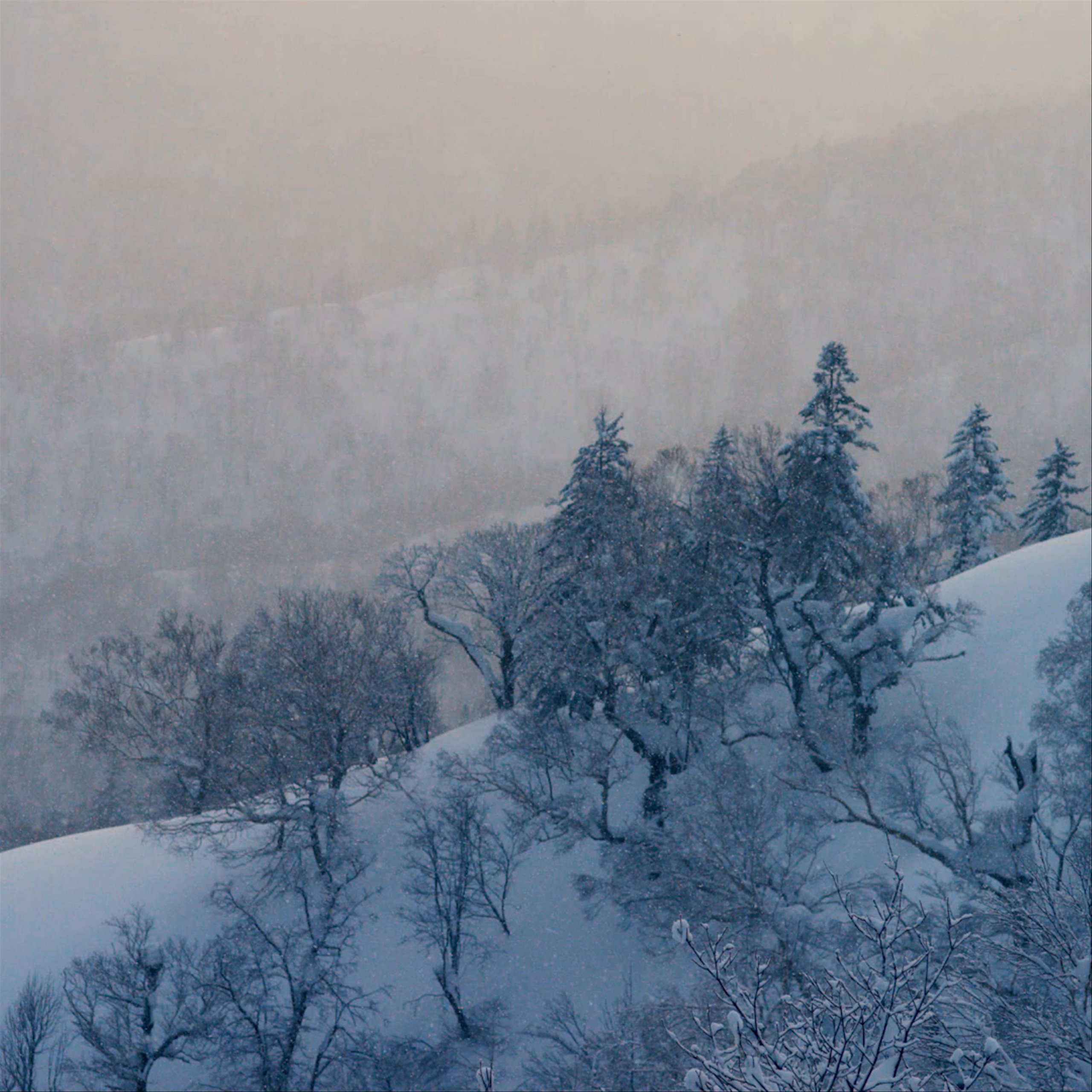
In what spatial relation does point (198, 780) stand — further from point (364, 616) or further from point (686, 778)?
point (686, 778)

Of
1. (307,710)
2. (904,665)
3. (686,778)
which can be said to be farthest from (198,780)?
(904,665)

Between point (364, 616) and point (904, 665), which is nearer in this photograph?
point (904, 665)

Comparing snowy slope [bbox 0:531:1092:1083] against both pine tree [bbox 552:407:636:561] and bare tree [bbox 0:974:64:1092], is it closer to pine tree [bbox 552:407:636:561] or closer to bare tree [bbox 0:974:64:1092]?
bare tree [bbox 0:974:64:1092]

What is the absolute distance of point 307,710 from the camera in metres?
28.1

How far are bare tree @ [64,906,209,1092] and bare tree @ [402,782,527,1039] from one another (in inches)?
240

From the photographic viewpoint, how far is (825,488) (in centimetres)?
2603

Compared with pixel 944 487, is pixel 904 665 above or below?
below

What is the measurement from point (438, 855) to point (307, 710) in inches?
259

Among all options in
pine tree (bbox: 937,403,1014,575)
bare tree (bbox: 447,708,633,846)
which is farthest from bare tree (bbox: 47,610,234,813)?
pine tree (bbox: 937,403,1014,575)

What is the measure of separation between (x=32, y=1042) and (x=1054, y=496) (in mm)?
45421

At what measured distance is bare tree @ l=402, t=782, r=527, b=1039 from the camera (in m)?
24.0

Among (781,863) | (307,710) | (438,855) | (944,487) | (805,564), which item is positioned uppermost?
(944,487)

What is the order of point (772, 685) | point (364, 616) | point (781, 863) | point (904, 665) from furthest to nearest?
point (364, 616) → point (772, 685) → point (904, 665) → point (781, 863)

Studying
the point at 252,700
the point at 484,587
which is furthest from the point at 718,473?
the point at 252,700
